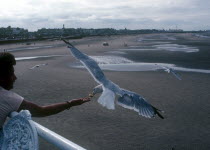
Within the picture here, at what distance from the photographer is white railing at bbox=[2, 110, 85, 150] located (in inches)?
67.9

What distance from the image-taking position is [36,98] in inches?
530

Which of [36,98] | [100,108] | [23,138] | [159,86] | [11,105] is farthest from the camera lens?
[159,86]

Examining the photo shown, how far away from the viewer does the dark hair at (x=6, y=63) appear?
199 centimetres

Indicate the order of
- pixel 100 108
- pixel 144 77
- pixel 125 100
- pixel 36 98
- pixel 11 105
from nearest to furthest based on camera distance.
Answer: pixel 125 100, pixel 11 105, pixel 100 108, pixel 36 98, pixel 144 77

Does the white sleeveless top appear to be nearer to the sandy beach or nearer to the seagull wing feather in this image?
the seagull wing feather

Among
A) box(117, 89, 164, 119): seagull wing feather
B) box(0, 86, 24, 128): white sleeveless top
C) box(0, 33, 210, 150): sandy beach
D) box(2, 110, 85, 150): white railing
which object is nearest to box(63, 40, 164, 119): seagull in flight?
box(117, 89, 164, 119): seagull wing feather

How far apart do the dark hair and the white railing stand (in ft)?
1.08

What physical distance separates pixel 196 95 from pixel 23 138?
42.9ft

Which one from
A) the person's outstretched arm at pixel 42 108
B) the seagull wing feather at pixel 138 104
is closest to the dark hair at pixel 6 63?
the person's outstretched arm at pixel 42 108

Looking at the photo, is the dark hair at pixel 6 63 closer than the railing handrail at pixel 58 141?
No

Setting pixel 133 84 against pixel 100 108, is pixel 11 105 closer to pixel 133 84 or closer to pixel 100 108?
pixel 100 108

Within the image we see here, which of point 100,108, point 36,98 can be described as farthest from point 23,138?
point 36,98

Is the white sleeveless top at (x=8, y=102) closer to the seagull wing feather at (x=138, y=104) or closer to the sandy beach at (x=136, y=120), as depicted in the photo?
the seagull wing feather at (x=138, y=104)

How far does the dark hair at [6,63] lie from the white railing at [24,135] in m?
0.33
